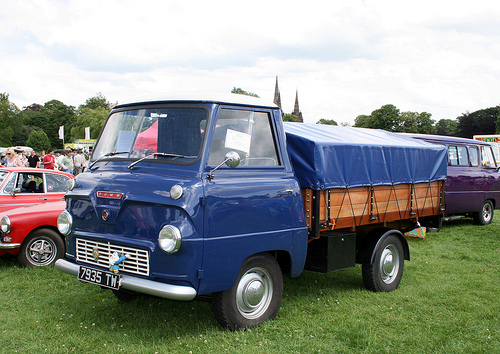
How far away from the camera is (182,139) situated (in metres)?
4.93

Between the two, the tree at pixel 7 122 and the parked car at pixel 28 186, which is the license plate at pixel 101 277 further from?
the tree at pixel 7 122

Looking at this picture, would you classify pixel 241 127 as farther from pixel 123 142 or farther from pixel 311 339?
pixel 311 339

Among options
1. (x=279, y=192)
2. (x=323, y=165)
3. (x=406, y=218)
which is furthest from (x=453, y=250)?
(x=279, y=192)

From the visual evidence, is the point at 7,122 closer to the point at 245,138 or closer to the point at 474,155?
the point at 474,155

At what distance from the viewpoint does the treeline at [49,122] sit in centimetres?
8088

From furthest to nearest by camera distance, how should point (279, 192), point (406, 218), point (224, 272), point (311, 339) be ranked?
point (406, 218) < point (279, 192) < point (311, 339) < point (224, 272)

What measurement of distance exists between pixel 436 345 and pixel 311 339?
48.3 inches

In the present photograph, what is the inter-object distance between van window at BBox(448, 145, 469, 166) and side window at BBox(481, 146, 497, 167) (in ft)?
3.14

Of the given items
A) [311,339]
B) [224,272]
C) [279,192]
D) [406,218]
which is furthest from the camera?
[406,218]

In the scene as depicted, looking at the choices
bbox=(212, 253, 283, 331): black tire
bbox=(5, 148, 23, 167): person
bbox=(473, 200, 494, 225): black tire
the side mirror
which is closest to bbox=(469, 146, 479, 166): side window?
bbox=(473, 200, 494, 225): black tire

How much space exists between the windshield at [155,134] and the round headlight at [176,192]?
0.50 metres

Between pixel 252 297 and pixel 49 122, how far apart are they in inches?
4542

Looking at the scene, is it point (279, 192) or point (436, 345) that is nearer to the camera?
point (436, 345)

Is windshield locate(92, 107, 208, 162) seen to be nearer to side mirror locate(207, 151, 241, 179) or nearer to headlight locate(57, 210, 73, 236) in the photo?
side mirror locate(207, 151, 241, 179)
